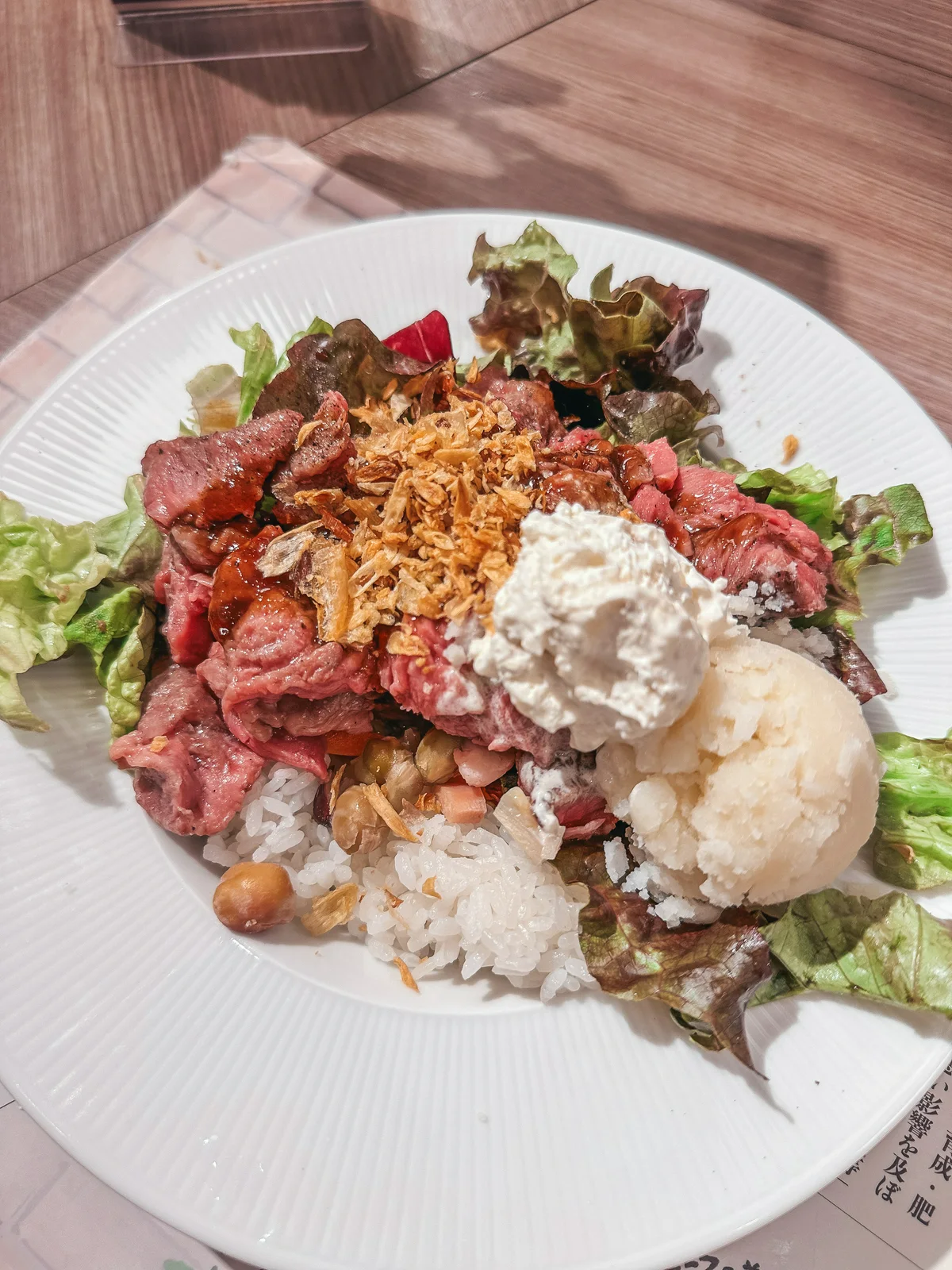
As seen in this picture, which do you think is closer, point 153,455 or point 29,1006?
point 29,1006

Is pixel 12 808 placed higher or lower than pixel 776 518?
lower

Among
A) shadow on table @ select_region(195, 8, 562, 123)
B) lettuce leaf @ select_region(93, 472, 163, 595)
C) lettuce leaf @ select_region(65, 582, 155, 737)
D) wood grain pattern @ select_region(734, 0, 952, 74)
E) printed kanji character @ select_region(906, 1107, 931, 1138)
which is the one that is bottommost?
printed kanji character @ select_region(906, 1107, 931, 1138)

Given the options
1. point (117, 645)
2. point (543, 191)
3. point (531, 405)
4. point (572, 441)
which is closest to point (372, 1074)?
point (117, 645)

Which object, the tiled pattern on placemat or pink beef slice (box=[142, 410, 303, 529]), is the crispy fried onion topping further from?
the tiled pattern on placemat

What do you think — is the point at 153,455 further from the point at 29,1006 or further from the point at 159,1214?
the point at 159,1214

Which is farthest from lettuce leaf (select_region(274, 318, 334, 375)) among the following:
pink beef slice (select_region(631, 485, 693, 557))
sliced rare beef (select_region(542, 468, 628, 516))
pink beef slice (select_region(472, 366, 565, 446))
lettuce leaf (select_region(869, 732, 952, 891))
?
lettuce leaf (select_region(869, 732, 952, 891))

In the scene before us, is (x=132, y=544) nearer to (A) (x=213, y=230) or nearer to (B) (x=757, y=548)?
(B) (x=757, y=548)

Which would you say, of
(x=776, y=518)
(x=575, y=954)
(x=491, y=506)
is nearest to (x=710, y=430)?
(x=776, y=518)
